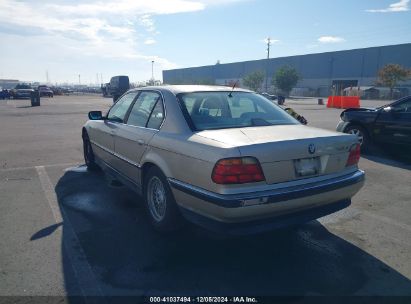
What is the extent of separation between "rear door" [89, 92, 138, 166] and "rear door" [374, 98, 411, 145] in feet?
19.6

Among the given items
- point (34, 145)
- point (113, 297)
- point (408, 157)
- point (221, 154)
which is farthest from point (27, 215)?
point (408, 157)

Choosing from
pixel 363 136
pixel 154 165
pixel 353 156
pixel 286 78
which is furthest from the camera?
pixel 286 78

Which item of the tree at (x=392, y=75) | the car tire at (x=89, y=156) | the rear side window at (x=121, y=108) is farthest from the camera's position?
the tree at (x=392, y=75)

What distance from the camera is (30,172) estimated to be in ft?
21.4

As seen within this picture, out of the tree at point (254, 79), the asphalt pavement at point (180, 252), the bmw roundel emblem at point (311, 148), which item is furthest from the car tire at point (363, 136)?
the tree at point (254, 79)

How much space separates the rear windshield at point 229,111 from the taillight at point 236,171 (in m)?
0.71

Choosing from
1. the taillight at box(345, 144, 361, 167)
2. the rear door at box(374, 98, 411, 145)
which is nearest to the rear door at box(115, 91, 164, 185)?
the taillight at box(345, 144, 361, 167)

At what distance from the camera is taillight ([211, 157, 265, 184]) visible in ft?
9.37

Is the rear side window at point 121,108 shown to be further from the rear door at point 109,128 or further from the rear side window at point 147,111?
the rear side window at point 147,111

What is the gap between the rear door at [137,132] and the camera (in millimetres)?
3971

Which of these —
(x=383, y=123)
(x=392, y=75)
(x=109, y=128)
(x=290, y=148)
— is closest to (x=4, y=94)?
(x=109, y=128)

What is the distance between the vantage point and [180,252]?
342 cm

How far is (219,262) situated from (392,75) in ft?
209

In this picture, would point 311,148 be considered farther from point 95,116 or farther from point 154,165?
point 95,116
